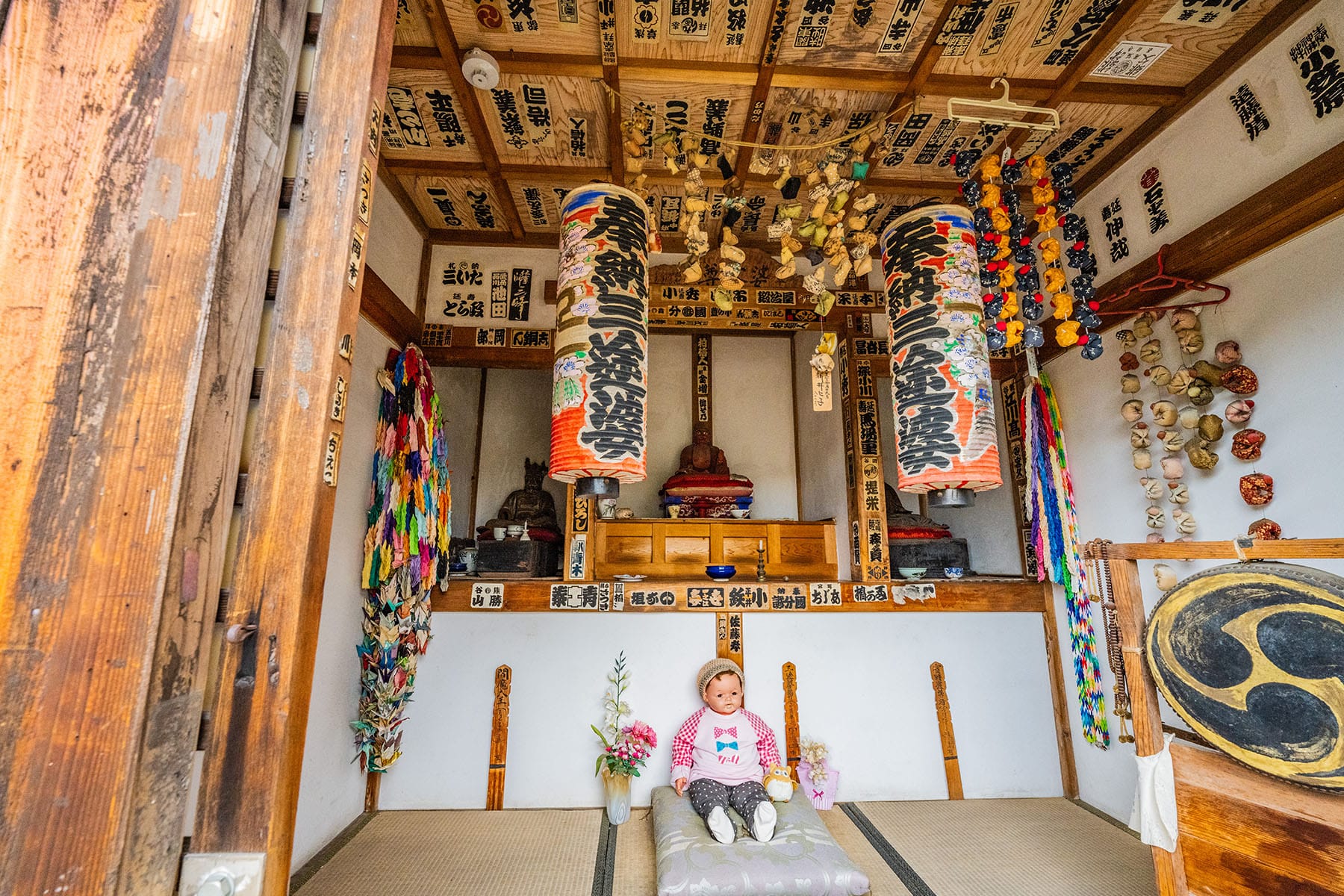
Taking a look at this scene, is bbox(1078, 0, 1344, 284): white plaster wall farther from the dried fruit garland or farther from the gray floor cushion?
the gray floor cushion

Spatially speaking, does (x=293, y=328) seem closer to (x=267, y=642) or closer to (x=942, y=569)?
(x=267, y=642)

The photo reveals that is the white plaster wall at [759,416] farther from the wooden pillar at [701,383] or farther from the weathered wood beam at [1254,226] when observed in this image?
the weathered wood beam at [1254,226]

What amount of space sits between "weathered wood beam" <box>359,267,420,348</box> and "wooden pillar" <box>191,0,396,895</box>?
6.70 ft

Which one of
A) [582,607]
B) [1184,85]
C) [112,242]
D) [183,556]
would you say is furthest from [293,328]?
[1184,85]

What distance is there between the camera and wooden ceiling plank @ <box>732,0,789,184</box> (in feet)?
7.73

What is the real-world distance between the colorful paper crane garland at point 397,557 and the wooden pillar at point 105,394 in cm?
248

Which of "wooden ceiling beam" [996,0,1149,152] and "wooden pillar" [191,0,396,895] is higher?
"wooden ceiling beam" [996,0,1149,152]

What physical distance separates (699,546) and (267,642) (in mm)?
3397

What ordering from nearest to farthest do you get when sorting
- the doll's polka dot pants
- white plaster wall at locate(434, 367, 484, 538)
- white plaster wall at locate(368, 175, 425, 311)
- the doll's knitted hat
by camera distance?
the doll's polka dot pants, white plaster wall at locate(368, 175, 425, 311), the doll's knitted hat, white plaster wall at locate(434, 367, 484, 538)

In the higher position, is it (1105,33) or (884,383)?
(1105,33)

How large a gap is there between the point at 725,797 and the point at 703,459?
2622 millimetres

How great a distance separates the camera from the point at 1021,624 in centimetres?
371

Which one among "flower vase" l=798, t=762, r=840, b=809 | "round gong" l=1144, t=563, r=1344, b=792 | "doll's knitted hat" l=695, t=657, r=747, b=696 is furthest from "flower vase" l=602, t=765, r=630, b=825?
"round gong" l=1144, t=563, r=1344, b=792

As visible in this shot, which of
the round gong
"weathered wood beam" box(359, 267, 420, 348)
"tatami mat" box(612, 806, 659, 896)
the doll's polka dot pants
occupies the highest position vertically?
"weathered wood beam" box(359, 267, 420, 348)
